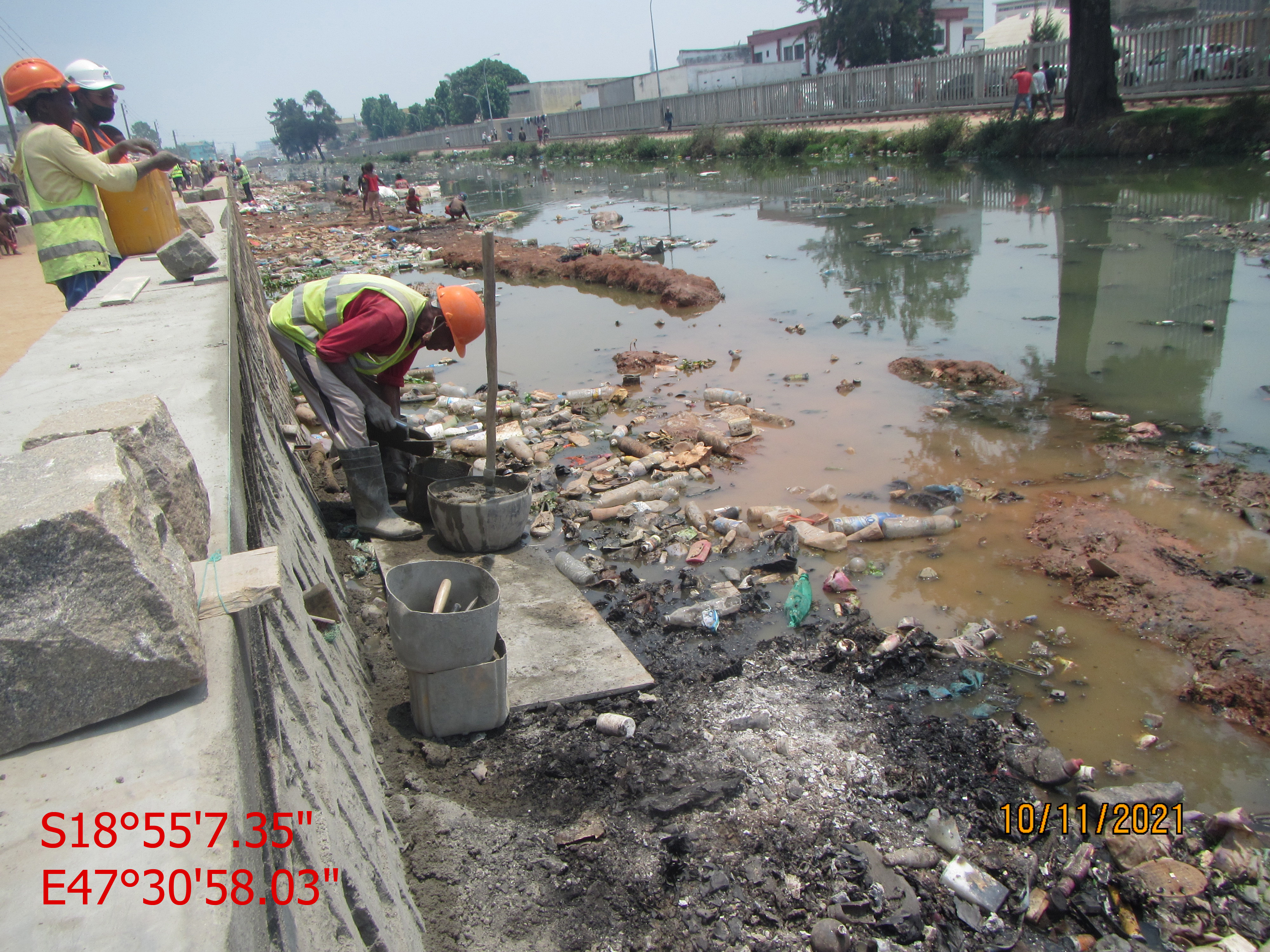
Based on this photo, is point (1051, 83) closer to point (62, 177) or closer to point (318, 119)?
point (62, 177)

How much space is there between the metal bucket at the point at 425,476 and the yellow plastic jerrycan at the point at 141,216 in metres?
2.70

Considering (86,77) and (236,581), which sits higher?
(86,77)

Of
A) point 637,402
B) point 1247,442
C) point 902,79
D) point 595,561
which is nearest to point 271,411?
point 595,561

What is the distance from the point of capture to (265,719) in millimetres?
1569

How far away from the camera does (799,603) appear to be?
3721 mm

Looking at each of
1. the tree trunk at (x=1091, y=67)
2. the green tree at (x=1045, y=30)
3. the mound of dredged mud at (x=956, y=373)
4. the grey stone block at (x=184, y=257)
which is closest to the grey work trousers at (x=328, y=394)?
the grey stone block at (x=184, y=257)

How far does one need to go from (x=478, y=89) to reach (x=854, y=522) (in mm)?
112201

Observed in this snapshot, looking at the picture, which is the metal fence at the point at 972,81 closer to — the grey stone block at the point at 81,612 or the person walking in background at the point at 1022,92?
the person walking in background at the point at 1022,92

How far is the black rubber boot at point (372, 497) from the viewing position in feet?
14.3

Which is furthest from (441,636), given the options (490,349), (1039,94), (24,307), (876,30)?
(876,30)

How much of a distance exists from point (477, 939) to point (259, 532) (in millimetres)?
1325

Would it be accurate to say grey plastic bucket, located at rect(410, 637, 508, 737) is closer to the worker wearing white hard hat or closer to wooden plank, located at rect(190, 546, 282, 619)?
wooden plank, located at rect(190, 546, 282, 619)

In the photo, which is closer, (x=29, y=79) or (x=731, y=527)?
(x=29, y=79)

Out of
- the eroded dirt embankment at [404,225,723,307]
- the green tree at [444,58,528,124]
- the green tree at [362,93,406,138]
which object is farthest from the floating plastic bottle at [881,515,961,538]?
the green tree at [362,93,406,138]
